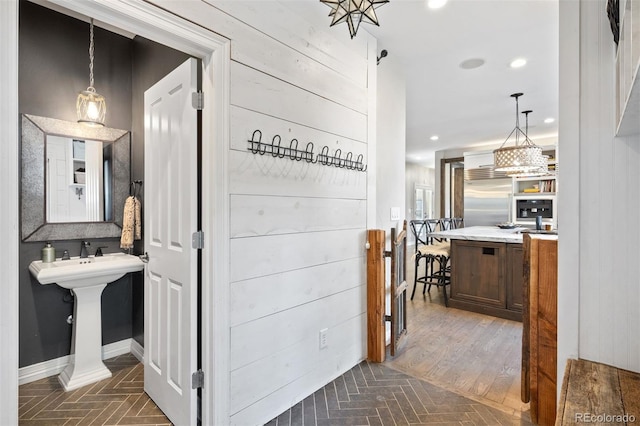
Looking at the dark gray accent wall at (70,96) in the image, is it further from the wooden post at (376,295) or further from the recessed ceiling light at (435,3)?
the wooden post at (376,295)

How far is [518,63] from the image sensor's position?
11.1 feet

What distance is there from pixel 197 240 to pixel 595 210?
188 cm

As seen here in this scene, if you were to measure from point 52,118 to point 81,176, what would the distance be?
48 cm

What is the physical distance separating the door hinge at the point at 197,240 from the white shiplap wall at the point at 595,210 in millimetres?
1744

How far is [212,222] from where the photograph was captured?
173cm

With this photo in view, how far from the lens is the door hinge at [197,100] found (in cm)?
180

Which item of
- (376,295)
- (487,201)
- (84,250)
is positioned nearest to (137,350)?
(84,250)

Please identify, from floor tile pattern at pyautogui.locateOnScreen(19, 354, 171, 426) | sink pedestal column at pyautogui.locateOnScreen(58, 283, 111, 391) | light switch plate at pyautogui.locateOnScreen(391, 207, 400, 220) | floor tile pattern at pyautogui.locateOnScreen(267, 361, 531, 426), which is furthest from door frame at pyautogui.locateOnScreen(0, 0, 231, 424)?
light switch plate at pyautogui.locateOnScreen(391, 207, 400, 220)

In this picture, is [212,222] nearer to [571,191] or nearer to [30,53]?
[571,191]

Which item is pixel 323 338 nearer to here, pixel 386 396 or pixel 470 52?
pixel 386 396

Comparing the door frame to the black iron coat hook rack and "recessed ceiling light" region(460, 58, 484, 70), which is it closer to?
the black iron coat hook rack

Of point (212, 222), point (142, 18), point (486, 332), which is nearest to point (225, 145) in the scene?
point (212, 222)

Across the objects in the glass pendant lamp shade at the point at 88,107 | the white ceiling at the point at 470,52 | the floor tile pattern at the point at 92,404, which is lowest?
the floor tile pattern at the point at 92,404

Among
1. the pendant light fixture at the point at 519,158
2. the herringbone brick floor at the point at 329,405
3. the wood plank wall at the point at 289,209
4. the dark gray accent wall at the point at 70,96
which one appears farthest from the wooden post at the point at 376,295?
the pendant light fixture at the point at 519,158
